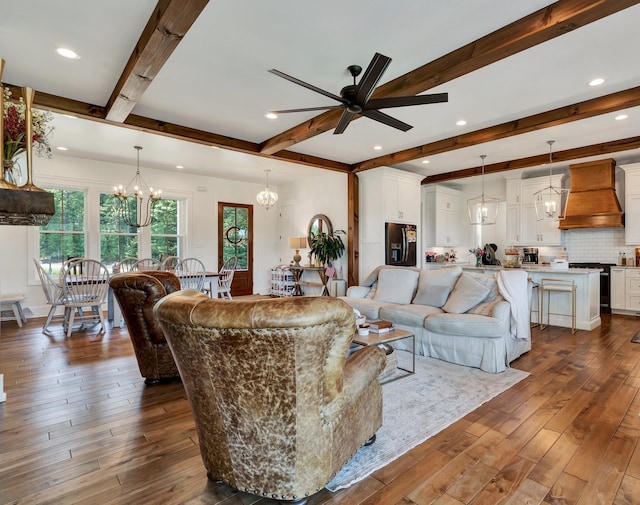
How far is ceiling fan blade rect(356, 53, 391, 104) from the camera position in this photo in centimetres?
245

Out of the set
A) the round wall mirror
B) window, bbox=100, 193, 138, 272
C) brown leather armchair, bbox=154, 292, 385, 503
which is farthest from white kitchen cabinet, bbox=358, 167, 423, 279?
brown leather armchair, bbox=154, 292, 385, 503

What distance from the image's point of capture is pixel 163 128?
15.0 ft

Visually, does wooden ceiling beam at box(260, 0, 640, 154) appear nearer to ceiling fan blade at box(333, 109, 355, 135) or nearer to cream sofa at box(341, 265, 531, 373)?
ceiling fan blade at box(333, 109, 355, 135)

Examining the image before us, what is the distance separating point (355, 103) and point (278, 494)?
287cm

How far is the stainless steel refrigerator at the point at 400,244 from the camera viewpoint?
265 inches

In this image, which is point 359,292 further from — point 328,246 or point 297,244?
point 297,244

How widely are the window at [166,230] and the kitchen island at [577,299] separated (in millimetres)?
6723

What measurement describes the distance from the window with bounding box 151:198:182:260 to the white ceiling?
244 centimetres

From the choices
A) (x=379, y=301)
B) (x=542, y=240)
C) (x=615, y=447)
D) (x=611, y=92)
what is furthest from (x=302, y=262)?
(x=615, y=447)

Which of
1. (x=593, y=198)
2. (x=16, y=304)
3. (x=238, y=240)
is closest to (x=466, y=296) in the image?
(x=593, y=198)

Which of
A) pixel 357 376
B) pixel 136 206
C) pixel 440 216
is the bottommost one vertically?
pixel 357 376

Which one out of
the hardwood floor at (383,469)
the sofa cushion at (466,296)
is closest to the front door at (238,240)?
the hardwood floor at (383,469)

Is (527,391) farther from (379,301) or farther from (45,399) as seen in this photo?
(45,399)

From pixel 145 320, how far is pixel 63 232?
464cm
